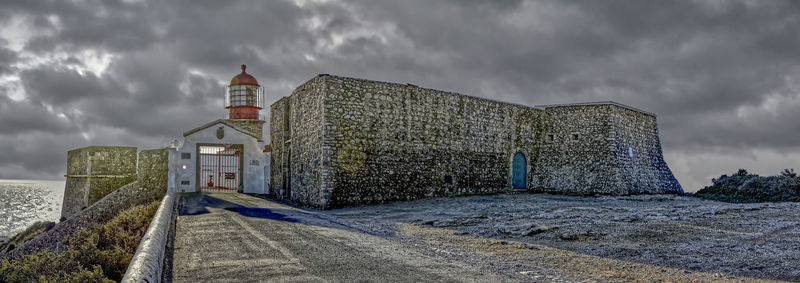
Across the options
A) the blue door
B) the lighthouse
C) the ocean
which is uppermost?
the lighthouse

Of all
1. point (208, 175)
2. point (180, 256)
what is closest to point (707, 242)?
point (180, 256)

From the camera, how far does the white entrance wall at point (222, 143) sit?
894 inches

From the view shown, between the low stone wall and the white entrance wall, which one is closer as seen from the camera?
the low stone wall

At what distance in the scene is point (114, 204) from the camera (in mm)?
20844

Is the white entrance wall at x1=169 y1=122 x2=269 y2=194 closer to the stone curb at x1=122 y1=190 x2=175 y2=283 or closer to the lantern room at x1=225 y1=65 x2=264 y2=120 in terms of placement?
the lantern room at x1=225 y1=65 x2=264 y2=120

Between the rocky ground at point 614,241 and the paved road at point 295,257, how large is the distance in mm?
761

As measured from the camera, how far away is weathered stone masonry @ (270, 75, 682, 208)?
60.3 feet

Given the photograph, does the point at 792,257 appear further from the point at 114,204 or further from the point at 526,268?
the point at 114,204

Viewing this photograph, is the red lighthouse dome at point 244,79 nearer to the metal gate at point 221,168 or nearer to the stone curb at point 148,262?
the metal gate at point 221,168

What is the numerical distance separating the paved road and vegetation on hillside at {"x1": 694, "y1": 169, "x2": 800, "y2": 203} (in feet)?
58.2

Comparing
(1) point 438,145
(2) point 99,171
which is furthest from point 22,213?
(1) point 438,145

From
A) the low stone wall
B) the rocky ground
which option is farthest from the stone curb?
the low stone wall

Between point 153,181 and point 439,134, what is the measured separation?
11.9m

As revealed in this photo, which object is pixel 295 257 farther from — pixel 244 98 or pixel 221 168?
pixel 244 98
